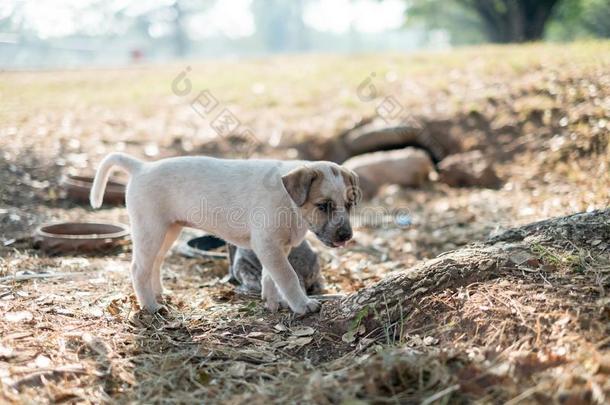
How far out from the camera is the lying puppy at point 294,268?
5965mm

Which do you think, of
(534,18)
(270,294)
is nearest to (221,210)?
(270,294)

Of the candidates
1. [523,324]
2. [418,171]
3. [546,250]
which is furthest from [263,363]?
[418,171]

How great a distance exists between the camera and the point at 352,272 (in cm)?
682

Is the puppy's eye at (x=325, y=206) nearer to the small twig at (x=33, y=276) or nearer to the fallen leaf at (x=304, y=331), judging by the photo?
the fallen leaf at (x=304, y=331)

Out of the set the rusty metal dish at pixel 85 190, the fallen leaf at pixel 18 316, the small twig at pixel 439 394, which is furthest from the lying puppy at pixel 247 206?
the rusty metal dish at pixel 85 190

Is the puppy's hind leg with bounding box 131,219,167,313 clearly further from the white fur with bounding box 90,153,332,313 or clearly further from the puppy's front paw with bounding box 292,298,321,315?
the puppy's front paw with bounding box 292,298,321,315

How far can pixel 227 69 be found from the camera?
22828mm

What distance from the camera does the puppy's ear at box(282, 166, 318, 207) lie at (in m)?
4.75

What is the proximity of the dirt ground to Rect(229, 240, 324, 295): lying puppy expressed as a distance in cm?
19

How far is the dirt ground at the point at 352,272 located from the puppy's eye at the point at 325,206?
88cm

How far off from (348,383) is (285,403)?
0.38m

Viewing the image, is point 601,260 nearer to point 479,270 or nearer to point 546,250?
point 546,250

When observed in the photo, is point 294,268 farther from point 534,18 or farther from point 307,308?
point 534,18

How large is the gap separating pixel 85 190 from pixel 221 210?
4789 millimetres
